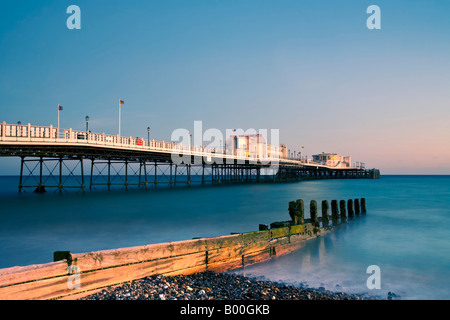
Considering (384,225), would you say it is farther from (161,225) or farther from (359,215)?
(161,225)

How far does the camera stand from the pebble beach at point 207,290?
256 inches

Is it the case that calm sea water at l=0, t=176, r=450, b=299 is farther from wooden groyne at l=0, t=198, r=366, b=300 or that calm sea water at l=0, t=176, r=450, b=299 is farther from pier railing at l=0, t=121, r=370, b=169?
pier railing at l=0, t=121, r=370, b=169

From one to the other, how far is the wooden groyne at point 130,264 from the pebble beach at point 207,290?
8.2 inches

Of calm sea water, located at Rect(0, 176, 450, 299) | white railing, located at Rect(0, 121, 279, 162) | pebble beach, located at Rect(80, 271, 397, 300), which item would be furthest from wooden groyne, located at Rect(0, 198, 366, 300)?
white railing, located at Rect(0, 121, 279, 162)

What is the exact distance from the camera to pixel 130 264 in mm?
7012

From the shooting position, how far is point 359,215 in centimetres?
2325

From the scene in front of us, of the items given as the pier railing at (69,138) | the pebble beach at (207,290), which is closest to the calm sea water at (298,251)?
the pebble beach at (207,290)

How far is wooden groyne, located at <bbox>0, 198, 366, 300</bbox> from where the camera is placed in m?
5.61

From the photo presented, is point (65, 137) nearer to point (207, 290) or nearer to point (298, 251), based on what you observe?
point (298, 251)

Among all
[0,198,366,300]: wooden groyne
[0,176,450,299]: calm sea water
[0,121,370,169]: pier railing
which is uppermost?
[0,121,370,169]: pier railing

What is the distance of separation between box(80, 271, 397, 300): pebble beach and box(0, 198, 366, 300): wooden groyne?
0.21m

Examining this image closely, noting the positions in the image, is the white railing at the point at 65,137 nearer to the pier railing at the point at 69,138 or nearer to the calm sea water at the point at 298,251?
the pier railing at the point at 69,138

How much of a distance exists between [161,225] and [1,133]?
46.5ft
